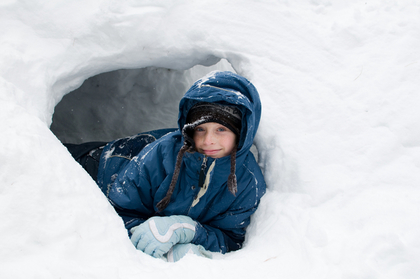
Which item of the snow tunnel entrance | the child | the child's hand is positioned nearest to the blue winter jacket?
the child

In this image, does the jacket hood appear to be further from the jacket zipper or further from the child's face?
the jacket zipper

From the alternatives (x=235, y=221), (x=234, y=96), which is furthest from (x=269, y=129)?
(x=235, y=221)

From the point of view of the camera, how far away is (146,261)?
1.12 m

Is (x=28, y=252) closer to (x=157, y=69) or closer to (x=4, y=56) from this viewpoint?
(x=4, y=56)

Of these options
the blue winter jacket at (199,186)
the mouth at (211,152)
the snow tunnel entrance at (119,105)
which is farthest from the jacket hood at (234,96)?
the snow tunnel entrance at (119,105)

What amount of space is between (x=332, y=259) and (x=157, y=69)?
2.99 meters

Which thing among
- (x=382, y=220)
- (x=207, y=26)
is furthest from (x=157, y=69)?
(x=382, y=220)

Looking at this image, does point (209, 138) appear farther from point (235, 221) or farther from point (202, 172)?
point (235, 221)

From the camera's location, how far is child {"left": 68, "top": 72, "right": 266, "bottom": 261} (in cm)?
144

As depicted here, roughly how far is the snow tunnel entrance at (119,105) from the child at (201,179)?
198 centimetres

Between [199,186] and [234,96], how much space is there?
1.82ft

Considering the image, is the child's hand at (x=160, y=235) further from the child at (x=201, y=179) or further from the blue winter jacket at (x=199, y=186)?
the blue winter jacket at (x=199, y=186)

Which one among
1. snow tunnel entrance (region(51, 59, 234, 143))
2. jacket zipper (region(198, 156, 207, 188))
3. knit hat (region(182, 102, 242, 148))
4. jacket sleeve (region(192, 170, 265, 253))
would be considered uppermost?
knit hat (region(182, 102, 242, 148))

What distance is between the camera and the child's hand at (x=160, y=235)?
1.33 metres
